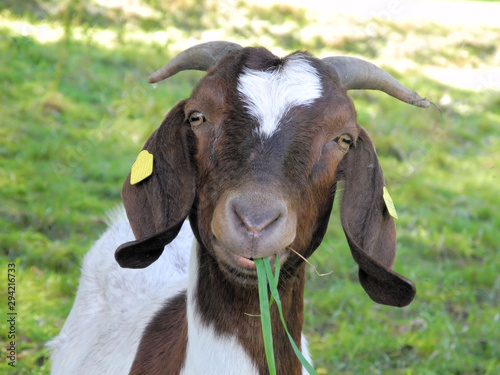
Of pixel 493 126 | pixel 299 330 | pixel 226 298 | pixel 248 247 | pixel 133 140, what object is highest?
pixel 248 247

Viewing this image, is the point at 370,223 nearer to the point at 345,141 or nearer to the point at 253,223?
the point at 345,141

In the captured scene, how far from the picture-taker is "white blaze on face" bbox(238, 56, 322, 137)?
8.45ft

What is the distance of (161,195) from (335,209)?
3883 millimetres

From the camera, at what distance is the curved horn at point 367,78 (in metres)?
2.97

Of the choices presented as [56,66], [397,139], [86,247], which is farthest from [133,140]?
[397,139]

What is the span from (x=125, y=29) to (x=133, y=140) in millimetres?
3169

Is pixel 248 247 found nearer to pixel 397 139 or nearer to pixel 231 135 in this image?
pixel 231 135

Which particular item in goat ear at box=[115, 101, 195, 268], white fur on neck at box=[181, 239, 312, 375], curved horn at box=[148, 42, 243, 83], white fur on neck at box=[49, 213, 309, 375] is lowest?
white fur on neck at box=[49, 213, 309, 375]

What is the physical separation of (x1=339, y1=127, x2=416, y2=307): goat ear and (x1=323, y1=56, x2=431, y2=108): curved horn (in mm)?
253

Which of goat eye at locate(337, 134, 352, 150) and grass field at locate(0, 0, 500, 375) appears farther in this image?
grass field at locate(0, 0, 500, 375)

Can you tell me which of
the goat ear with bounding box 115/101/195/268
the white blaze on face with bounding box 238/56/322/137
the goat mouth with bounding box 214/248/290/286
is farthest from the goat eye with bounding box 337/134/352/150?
the goat ear with bounding box 115/101/195/268

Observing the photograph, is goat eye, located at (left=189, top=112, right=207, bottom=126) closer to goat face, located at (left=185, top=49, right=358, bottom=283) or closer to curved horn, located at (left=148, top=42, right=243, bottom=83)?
goat face, located at (left=185, top=49, right=358, bottom=283)

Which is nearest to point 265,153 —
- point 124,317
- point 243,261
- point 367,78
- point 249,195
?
point 249,195

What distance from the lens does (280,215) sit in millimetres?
2277
